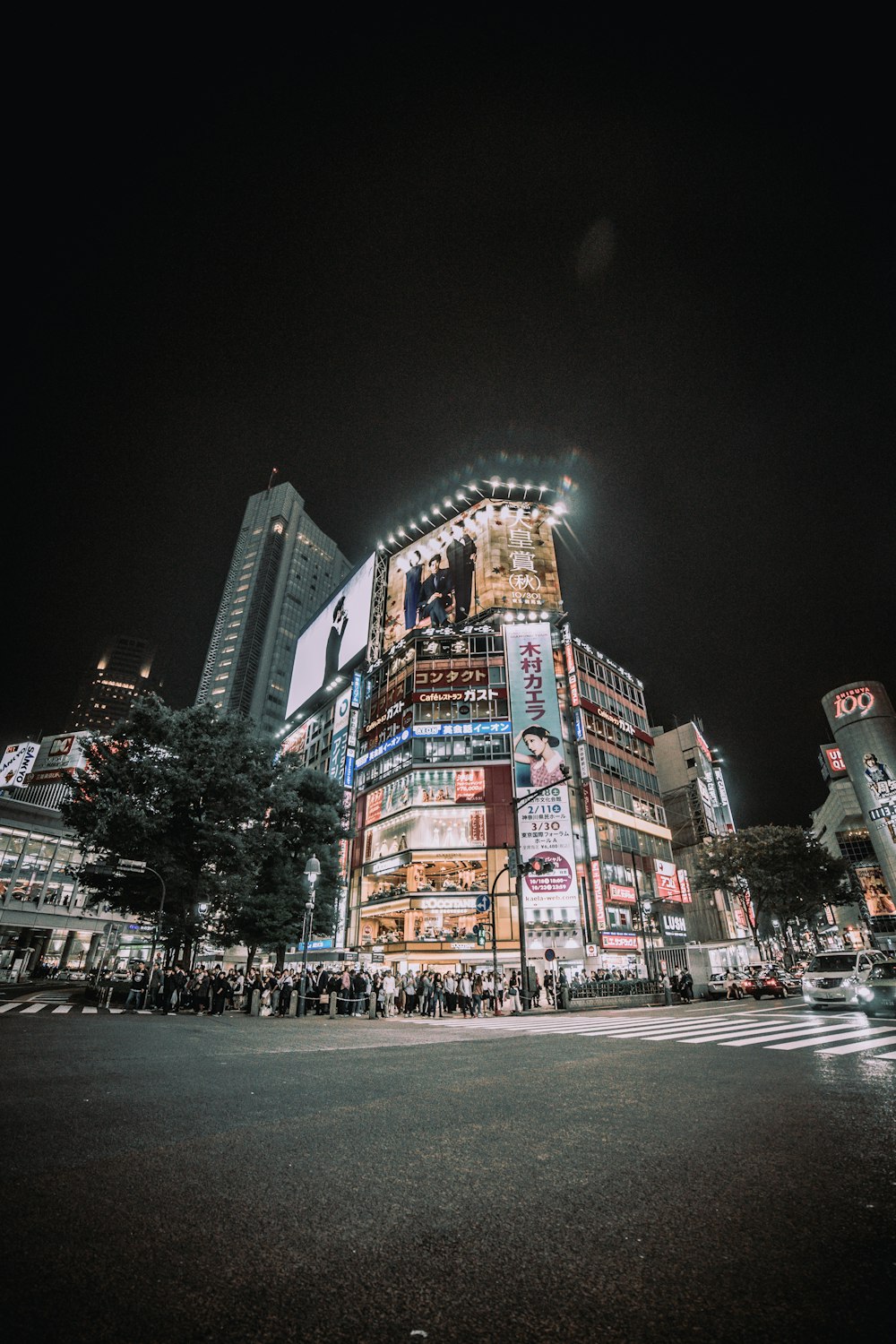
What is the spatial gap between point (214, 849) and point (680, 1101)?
22.0 metres

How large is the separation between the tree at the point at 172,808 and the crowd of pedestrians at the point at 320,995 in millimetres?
3161

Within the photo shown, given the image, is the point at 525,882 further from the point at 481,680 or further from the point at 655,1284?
the point at 655,1284

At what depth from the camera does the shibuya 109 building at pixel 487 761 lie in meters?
41.5

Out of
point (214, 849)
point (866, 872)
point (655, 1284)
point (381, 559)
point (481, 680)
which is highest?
point (381, 559)

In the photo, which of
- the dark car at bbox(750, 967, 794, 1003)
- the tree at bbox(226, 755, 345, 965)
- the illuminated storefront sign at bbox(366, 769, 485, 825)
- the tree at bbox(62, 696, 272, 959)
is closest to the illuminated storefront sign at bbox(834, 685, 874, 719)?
the illuminated storefront sign at bbox(366, 769, 485, 825)

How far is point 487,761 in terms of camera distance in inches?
1848

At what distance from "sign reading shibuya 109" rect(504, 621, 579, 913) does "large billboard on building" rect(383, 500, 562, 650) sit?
546 cm

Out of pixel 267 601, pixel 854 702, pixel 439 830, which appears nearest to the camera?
pixel 439 830

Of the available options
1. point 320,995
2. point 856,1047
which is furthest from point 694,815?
point 856,1047

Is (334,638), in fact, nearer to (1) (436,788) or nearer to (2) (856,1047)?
(1) (436,788)

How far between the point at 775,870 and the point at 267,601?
11529 centimetres

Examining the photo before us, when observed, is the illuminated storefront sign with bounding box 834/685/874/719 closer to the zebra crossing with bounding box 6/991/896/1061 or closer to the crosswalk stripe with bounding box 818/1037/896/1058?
the zebra crossing with bounding box 6/991/896/1061

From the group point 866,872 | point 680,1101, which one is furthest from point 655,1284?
point 866,872

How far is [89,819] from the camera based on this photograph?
2259 centimetres
